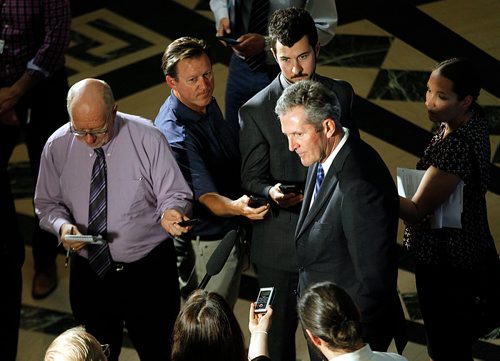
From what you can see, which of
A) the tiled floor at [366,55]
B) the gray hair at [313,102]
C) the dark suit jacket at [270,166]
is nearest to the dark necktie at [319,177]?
the gray hair at [313,102]

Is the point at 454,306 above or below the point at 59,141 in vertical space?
below

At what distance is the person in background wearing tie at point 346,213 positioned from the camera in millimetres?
3158

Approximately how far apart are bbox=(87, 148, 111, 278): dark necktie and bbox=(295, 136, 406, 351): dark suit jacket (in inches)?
31.8

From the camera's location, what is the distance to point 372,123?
5.80 meters

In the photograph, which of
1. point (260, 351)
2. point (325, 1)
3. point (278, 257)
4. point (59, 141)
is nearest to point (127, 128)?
point (59, 141)

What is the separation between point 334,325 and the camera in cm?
280

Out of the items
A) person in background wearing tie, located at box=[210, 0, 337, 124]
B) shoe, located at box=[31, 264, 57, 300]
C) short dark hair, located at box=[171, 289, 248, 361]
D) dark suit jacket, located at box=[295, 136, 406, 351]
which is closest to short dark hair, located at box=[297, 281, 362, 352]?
short dark hair, located at box=[171, 289, 248, 361]

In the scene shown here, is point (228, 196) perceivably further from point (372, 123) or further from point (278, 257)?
point (372, 123)

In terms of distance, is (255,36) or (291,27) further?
(255,36)

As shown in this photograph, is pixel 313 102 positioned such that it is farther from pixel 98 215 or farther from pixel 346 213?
pixel 98 215

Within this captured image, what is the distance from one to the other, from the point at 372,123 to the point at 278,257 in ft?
7.41

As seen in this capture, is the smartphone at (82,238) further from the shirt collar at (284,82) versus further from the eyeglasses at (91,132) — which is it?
the shirt collar at (284,82)

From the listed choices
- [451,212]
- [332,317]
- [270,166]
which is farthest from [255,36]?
[332,317]

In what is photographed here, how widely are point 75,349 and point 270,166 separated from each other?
131cm
